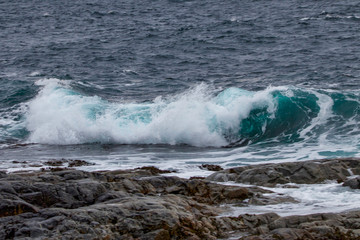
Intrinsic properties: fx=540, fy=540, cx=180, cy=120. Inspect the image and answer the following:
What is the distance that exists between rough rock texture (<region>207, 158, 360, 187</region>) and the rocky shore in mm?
521

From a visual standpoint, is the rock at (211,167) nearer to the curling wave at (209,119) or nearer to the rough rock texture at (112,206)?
the rough rock texture at (112,206)

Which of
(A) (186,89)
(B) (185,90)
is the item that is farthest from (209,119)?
(A) (186,89)

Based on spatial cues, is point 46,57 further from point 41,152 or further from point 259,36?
point 41,152

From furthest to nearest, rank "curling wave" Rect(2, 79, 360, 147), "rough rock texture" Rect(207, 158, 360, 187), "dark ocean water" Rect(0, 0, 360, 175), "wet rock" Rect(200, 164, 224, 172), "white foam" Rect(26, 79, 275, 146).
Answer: "white foam" Rect(26, 79, 275, 146), "curling wave" Rect(2, 79, 360, 147), "dark ocean water" Rect(0, 0, 360, 175), "wet rock" Rect(200, 164, 224, 172), "rough rock texture" Rect(207, 158, 360, 187)

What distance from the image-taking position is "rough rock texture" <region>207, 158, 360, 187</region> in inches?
445

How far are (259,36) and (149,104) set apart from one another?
12681 millimetres

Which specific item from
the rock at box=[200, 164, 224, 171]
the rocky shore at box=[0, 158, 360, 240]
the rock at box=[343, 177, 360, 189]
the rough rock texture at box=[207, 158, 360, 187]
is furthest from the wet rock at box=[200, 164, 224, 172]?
the rock at box=[343, 177, 360, 189]

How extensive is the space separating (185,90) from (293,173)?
1192cm

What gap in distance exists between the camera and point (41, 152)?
1716 centimetres

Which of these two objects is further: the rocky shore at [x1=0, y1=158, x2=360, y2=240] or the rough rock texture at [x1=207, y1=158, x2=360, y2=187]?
the rough rock texture at [x1=207, y1=158, x2=360, y2=187]

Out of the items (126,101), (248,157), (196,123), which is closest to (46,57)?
(126,101)

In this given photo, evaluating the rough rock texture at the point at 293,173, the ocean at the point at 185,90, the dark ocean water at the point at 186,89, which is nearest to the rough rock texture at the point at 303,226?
the ocean at the point at 185,90

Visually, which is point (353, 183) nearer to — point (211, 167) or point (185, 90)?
point (211, 167)

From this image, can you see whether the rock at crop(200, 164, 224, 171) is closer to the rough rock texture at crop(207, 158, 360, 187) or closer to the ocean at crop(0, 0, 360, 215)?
the ocean at crop(0, 0, 360, 215)
